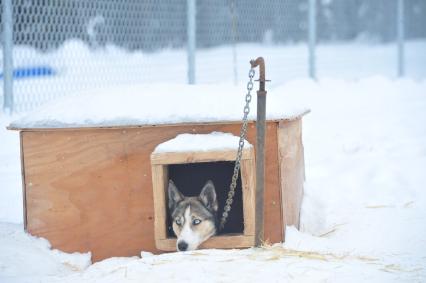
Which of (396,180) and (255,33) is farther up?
(255,33)

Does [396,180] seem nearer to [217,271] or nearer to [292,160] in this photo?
[292,160]

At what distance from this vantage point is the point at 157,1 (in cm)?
704

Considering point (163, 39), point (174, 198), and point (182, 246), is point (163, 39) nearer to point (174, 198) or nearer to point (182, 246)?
point (174, 198)

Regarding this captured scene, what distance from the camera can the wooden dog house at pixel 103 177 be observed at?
371cm

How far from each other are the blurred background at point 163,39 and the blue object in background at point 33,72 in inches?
0.8

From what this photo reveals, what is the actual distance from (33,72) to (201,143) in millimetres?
4089

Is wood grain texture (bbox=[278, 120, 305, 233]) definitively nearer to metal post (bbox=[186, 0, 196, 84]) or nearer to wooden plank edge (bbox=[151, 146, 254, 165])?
wooden plank edge (bbox=[151, 146, 254, 165])

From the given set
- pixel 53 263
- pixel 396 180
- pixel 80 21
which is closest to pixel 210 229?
pixel 53 263

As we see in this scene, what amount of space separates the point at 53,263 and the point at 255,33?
18.6ft

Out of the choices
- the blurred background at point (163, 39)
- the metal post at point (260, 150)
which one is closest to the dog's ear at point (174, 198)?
the metal post at point (260, 150)

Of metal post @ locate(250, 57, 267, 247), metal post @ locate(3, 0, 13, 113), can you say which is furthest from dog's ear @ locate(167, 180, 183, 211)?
metal post @ locate(3, 0, 13, 113)

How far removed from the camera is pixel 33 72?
277 inches

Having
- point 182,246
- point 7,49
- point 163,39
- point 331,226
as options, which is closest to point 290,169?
point 331,226

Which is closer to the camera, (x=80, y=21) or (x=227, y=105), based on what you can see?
(x=227, y=105)
